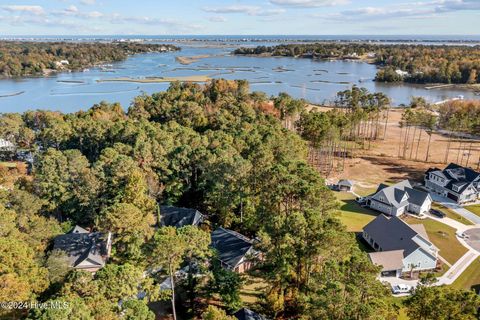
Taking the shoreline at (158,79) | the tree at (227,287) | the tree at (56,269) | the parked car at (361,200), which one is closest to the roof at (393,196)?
the parked car at (361,200)

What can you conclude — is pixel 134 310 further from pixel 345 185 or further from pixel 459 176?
pixel 459 176

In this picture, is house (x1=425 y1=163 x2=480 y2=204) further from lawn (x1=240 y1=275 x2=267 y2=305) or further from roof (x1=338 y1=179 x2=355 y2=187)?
lawn (x1=240 y1=275 x2=267 y2=305)

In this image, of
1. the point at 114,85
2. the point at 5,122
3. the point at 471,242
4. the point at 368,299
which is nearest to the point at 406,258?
the point at 471,242

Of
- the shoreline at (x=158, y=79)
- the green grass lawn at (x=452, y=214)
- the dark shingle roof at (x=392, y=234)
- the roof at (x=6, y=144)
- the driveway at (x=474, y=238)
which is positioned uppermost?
the shoreline at (x=158, y=79)

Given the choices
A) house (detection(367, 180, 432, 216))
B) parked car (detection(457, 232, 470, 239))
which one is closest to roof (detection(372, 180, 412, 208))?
house (detection(367, 180, 432, 216))

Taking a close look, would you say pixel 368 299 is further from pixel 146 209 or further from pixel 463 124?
pixel 463 124

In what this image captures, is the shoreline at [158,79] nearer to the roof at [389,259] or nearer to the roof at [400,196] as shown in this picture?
the roof at [400,196]

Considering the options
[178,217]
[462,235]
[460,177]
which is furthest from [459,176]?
[178,217]
